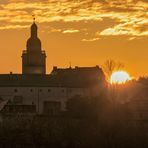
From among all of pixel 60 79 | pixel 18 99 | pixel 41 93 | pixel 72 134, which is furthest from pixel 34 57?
pixel 72 134

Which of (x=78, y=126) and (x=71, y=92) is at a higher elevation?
(x=71, y=92)

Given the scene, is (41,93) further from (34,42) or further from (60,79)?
(34,42)

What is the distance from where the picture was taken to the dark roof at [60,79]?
95.9 metres

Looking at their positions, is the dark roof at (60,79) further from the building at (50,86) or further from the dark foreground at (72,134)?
the dark foreground at (72,134)

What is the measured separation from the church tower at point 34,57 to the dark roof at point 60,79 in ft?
12.2

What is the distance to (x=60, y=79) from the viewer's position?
321 feet

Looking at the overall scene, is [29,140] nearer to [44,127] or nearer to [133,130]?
[44,127]

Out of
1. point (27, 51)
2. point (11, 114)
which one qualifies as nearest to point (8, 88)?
point (27, 51)

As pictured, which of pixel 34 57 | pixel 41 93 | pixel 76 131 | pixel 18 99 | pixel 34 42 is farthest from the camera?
pixel 34 42

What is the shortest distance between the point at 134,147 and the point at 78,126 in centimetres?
512

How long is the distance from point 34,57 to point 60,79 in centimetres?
913

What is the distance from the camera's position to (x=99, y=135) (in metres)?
61.9

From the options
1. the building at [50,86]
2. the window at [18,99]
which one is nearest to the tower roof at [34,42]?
the building at [50,86]

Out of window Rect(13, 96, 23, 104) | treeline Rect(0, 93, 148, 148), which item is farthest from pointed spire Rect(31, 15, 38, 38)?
treeline Rect(0, 93, 148, 148)
